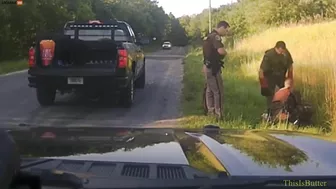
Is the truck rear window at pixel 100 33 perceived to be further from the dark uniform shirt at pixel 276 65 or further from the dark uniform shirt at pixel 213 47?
the dark uniform shirt at pixel 276 65

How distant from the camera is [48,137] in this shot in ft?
10.5

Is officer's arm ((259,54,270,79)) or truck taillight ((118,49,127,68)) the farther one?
truck taillight ((118,49,127,68))

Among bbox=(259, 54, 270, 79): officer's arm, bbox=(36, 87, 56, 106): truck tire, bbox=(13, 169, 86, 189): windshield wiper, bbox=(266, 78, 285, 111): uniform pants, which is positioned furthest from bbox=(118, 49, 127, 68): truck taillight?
bbox=(13, 169, 86, 189): windshield wiper

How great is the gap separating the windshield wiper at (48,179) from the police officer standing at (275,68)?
28.8 ft

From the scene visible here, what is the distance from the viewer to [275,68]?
35.7 ft

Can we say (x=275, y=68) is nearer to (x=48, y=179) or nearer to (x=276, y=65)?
(x=276, y=65)

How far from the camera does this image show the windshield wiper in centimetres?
212

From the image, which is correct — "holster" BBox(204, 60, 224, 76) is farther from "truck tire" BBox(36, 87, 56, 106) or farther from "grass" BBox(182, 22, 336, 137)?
"truck tire" BBox(36, 87, 56, 106)

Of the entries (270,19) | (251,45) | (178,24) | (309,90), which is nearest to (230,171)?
(309,90)

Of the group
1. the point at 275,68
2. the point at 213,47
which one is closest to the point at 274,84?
the point at 275,68

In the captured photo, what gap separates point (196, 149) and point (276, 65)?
836cm

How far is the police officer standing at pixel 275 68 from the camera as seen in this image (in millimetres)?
10797

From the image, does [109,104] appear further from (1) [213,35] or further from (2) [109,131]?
(2) [109,131]

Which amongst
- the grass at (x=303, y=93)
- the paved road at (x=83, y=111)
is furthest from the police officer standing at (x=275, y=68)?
the paved road at (x=83, y=111)
